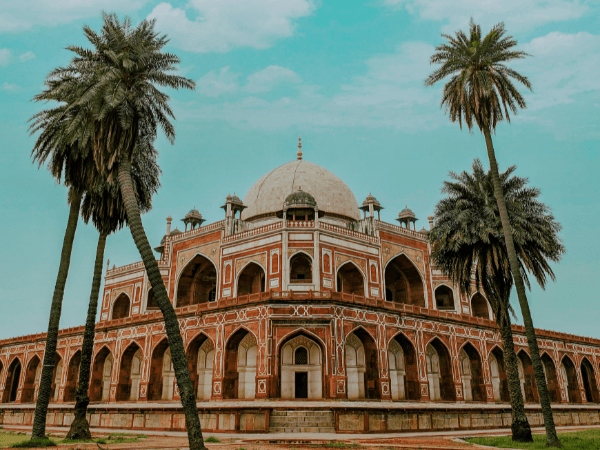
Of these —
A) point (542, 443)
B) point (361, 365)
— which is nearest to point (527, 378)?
point (361, 365)

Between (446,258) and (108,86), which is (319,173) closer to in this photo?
(446,258)

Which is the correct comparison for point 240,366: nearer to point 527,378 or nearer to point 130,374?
point 130,374

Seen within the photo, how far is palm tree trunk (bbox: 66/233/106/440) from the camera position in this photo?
19.9m

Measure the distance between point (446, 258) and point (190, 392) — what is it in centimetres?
1546

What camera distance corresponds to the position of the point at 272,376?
95.7 feet

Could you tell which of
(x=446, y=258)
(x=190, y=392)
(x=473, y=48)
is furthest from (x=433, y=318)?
(x=190, y=392)

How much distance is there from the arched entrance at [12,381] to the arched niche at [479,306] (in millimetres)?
41244

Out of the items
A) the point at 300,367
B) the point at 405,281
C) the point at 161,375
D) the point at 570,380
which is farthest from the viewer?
the point at 570,380

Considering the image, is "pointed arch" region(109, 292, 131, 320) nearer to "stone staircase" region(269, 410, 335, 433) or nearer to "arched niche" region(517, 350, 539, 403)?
"stone staircase" region(269, 410, 335, 433)

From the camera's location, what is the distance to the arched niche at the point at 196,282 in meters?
43.5

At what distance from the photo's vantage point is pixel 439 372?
122ft

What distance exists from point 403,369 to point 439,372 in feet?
10.6

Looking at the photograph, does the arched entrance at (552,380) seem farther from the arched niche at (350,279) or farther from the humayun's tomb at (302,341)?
the arched niche at (350,279)

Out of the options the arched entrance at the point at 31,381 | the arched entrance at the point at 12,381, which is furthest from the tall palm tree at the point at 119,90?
the arched entrance at the point at 12,381
